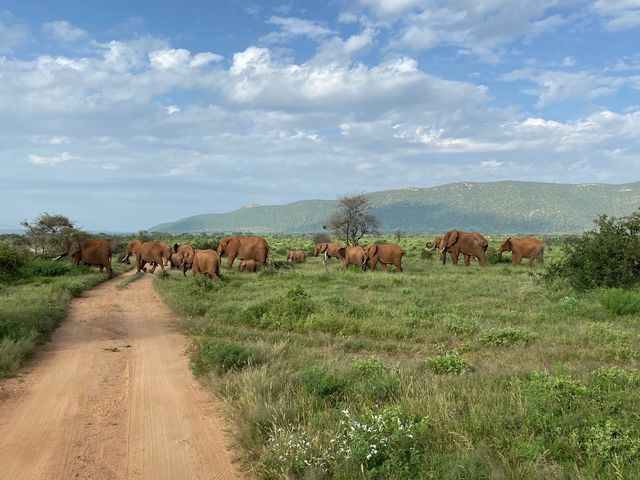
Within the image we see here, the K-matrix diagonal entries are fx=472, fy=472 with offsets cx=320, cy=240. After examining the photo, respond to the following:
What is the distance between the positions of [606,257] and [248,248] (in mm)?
16597

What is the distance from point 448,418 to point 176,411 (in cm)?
337

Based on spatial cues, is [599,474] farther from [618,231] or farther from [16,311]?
[618,231]

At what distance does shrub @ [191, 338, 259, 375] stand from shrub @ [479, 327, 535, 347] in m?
5.15

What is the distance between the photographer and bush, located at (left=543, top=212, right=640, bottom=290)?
1584 cm

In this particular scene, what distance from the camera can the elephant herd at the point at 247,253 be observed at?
23.8m

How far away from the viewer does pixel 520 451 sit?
13.6 feet

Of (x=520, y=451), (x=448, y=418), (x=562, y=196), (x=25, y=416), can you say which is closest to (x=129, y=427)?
(x=25, y=416)

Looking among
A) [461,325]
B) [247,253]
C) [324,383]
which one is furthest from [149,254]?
[324,383]

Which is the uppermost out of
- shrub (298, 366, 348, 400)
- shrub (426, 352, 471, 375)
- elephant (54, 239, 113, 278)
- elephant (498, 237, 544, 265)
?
elephant (54, 239, 113, 278)

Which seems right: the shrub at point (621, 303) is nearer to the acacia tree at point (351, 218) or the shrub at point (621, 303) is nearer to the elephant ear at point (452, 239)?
the elephant ear at point (452, 239)

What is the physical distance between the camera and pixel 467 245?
95.9 feet

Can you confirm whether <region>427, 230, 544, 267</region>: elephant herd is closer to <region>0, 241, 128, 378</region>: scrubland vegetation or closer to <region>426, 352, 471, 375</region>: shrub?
<region>0, 241, 128, 378</region>: scrubland vegetation

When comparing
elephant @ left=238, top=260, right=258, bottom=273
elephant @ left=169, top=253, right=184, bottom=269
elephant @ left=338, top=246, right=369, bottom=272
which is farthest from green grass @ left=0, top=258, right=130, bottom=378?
elephant @ left=338, top=246, right=369, bottom=272

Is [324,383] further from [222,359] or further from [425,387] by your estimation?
[222,359]
